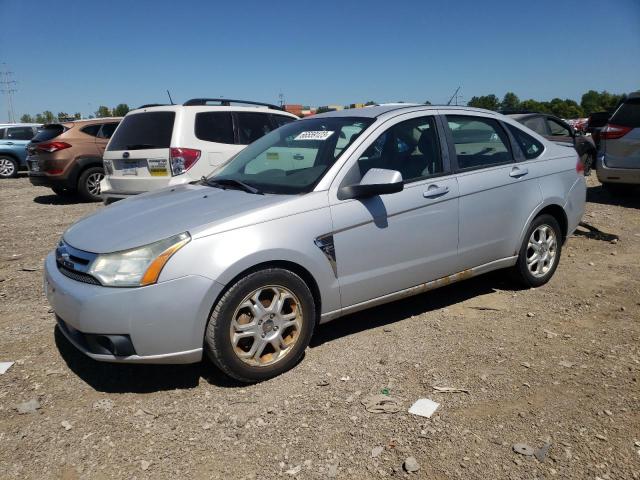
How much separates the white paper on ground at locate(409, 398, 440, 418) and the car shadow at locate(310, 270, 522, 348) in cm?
101

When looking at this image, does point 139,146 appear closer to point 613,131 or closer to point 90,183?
point 90,183

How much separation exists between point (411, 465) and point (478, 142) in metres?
2.85

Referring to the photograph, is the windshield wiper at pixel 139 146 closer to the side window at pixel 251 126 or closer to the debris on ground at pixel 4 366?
the side window at pixel 251 126

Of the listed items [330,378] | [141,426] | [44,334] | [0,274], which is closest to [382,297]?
[330,378]

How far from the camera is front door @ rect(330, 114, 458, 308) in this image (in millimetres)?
3574

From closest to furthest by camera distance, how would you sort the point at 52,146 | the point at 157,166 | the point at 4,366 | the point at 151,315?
the point at 151,315
the point at 4,366
the point at 157,166
the point at 52,146

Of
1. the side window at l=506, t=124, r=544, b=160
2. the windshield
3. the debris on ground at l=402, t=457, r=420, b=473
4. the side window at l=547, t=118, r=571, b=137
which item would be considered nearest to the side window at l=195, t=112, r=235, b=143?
the windshield

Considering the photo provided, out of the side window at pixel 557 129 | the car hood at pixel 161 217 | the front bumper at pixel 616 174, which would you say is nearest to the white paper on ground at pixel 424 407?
the car hood at pixel 161 217

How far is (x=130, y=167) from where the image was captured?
287 inches

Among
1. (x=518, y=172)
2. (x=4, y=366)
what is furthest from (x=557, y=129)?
(x=4, y=366)

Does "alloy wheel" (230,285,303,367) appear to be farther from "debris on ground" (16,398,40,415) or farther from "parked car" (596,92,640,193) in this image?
"parked car" (596,92,640,193)

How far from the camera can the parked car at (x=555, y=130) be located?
416 inches

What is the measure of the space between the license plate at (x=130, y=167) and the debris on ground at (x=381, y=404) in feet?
17.1

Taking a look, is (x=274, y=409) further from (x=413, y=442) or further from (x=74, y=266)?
(x=74, y=266)
